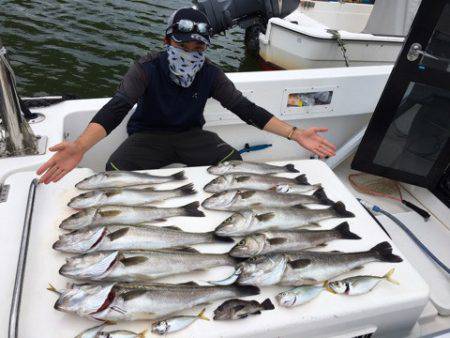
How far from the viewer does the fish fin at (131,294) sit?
6.06 feet

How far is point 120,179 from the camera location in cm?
278

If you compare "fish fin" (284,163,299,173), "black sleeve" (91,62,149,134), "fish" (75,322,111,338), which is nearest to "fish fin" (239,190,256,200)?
"fish fin" (284,163,299,173)

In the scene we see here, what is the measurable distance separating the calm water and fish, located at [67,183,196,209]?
271 inches

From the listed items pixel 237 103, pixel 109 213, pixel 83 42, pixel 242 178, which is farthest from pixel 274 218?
pixel 83 42

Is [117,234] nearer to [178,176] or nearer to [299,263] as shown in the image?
[178,176]

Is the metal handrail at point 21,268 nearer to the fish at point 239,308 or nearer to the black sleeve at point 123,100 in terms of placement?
the black sleeve at point 123,100

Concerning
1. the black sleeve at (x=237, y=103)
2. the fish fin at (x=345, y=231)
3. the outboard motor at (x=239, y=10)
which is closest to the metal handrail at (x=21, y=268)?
the black sleeve at (x=237, y=103)

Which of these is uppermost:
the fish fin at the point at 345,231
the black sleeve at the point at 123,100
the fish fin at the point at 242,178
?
the black sleeve at the point at 123,100

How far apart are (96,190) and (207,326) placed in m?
1.23

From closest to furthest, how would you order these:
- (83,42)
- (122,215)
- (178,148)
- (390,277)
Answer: (390,277) → (122,215) → (178,148) → (83,42)

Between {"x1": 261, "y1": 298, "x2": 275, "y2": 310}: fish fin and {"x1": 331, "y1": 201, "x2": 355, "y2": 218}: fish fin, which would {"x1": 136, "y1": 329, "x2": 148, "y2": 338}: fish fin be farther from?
{"x1": 331, "y1": 201, "x2": 355, "y2": 218}: fish fin

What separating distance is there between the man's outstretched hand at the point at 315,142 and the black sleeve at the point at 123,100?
4.40 feet

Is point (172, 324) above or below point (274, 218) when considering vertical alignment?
below

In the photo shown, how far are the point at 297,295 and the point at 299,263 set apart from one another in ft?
0.64
